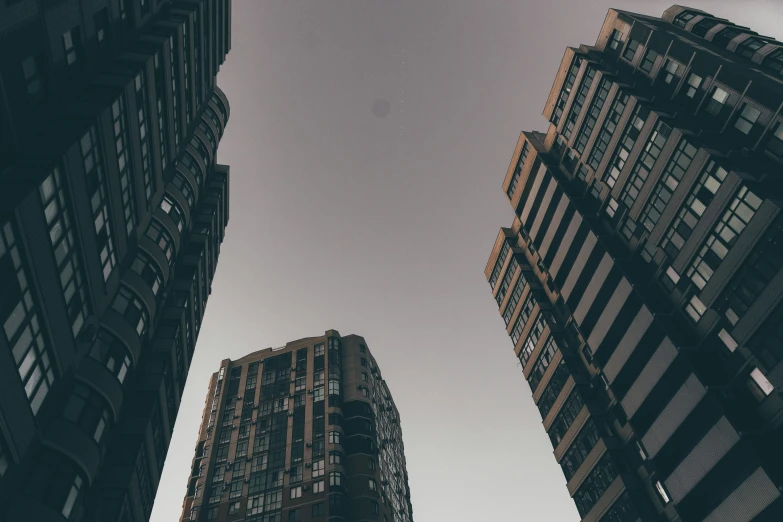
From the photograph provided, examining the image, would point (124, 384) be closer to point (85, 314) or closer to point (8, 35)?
point (85, 314)

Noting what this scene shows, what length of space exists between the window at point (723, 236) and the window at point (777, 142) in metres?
4.48

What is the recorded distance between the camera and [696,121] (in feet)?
139

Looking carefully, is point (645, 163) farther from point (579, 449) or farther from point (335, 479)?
point (335, 479)

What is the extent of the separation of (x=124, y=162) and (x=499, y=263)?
48.9 m

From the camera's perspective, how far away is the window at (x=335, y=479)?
6006 centimetres

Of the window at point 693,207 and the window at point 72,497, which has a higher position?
the window at point 693,207

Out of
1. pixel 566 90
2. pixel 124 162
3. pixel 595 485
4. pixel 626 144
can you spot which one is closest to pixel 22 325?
pixel 124 162

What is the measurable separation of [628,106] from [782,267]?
70.8ft

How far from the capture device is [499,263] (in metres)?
69.8

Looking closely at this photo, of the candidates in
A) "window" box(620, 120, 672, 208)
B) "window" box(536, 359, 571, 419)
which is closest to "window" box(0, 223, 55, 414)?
"window" box(620, 120, 672, 208)

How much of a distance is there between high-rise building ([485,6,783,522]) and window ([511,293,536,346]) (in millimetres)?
446

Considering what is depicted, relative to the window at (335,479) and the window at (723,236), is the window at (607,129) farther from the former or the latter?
the window at (335,479)

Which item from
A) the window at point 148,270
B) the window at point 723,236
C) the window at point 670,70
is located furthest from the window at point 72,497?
the window at point 670,70

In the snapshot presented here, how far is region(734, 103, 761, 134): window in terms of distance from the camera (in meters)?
36.8
